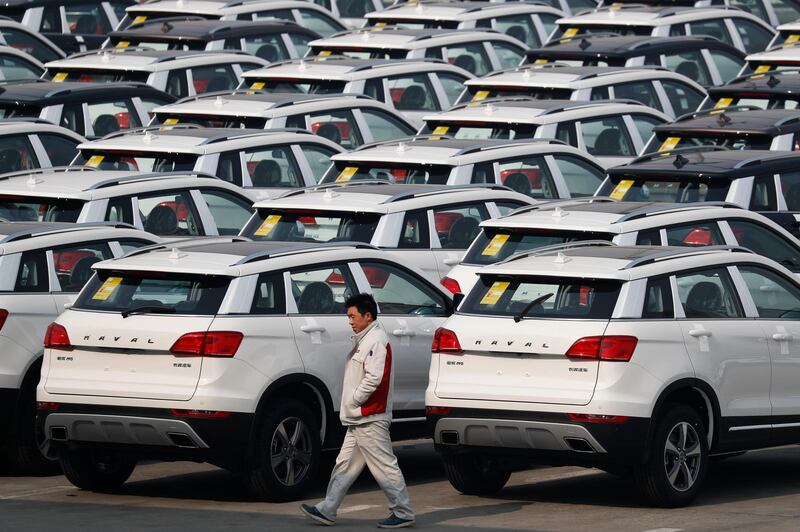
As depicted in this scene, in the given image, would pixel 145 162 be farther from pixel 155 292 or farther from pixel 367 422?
pixel 367 422

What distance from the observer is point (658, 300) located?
40.7ft

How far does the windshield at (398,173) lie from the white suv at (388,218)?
1036 millimetres

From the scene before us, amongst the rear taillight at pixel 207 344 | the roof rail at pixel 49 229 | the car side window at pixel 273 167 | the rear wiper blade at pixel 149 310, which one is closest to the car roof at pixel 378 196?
the roof rail at pixel 49 229

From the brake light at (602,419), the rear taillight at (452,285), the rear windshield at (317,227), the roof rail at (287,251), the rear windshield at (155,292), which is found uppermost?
the rear windshield at (317,227)

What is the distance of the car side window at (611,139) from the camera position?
21172 millimetres

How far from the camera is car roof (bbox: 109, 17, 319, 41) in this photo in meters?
26.2

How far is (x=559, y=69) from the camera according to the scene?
23.3 m

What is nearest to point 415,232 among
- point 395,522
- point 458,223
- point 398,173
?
point 458,223

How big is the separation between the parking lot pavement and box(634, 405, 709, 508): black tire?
0.12 m

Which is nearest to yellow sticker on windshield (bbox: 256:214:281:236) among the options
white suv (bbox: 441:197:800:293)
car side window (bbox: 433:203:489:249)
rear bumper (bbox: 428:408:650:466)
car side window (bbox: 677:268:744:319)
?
car side window (bbox: 433:203:489:249)

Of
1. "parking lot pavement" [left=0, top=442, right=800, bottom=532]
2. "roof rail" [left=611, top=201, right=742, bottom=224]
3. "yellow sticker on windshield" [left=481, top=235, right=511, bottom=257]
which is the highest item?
"roof rail" [left=611, top=201, right=742, bottom=224]

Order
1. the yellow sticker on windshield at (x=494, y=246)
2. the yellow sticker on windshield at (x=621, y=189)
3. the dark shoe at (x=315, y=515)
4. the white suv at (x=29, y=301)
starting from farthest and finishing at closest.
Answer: the yellow sticker on windshield at (x=621, y=189), the yellow sticker on windshield at (x=494, y=246), the white suv at (x=29, y=301), the dark shoe at (x=315, y=515)

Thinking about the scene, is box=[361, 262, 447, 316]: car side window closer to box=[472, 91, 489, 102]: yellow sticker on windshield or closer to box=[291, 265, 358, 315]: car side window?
box=[291, 265, 358, 315]: car side window

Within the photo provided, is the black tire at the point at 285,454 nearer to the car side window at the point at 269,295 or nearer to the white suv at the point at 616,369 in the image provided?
the car side window at the point at 269,295
